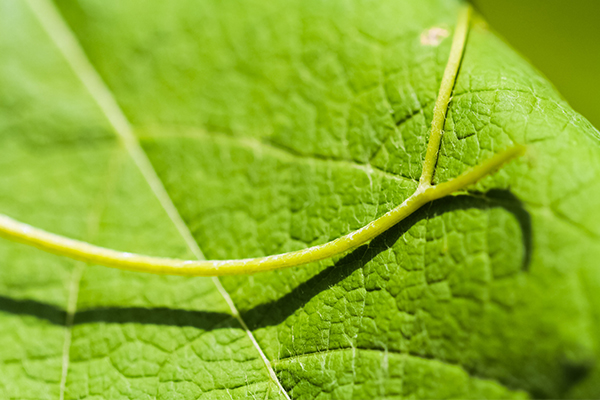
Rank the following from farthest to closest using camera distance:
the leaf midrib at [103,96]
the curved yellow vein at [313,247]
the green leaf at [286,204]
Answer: the leaf midrib at [103,96] < the curved yellow vein at [313,247] < the green leaf at [286,204]

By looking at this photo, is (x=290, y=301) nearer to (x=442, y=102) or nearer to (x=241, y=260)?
(x=241, y=260)

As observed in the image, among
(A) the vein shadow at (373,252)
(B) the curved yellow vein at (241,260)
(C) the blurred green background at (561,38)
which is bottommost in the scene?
(A) the vein shadow at (373,252)

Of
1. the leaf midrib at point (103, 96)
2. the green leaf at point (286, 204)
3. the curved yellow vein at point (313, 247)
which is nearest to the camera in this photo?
the green leaf at point (286, 204)

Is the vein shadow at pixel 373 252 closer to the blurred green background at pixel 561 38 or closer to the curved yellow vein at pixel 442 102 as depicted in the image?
the curved yellow vein at pixel 442 102

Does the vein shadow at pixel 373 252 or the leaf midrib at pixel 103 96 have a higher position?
the leaf midrib at pixel 103 96

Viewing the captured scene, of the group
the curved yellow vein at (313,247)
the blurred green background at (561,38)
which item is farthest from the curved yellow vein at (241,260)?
the blurred green background at (561,38)

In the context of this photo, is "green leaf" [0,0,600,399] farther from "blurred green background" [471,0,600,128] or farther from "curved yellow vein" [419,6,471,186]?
"blurred green background" [471,0,600,128]

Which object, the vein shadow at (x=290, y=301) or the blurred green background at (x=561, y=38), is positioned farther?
the blurred green background at (x=561, y=38)

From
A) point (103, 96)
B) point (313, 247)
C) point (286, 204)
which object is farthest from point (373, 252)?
point (103, 96)
